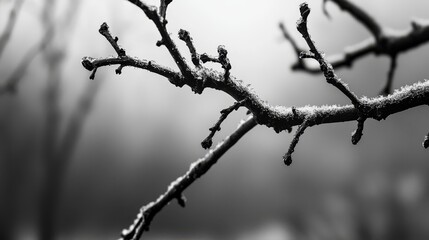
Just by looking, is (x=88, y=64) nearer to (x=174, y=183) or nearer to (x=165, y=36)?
(x=165, y=36)

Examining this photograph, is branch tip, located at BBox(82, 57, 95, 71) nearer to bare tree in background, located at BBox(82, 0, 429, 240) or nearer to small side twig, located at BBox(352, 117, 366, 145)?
bare tree in background, located at BBox(82, 0, 429, 240)

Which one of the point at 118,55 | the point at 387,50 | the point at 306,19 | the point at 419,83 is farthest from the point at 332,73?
the point at 387,50

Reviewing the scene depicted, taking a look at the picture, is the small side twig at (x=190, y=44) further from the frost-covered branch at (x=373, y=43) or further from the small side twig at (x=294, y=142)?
the frost-covered branch at (x=373, y=43)

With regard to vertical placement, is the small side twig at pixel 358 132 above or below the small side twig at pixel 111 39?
below

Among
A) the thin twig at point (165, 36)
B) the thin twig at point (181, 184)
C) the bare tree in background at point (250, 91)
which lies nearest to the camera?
the thin twig at point (165, 36)

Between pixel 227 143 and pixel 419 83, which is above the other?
pixel 227 143

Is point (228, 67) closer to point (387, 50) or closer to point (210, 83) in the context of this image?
point (210, 83)

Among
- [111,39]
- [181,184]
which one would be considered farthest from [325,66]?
[181,184]

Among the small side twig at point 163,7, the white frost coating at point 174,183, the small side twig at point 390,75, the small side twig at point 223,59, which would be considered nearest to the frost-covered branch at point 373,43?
the small side twig at point 390,75

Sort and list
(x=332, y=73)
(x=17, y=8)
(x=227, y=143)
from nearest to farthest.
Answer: (x=332, y=73), (x=227, y=143), (x=17, y=8)
